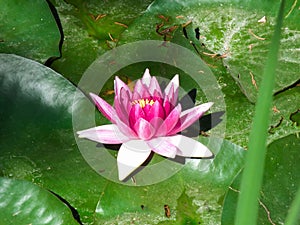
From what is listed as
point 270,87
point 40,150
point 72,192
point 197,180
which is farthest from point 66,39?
point 270,87

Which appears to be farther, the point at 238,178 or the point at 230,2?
the point at 230,2

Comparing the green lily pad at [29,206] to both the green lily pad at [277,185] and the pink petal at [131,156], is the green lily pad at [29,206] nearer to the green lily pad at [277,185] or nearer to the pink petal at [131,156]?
the pink petal at [131,156]

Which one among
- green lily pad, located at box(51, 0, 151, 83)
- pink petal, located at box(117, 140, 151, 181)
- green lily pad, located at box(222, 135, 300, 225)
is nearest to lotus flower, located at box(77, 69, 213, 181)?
pink petal, located at box(117, 140, 151, 181)

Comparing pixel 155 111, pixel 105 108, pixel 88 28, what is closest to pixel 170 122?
pixel 155 111

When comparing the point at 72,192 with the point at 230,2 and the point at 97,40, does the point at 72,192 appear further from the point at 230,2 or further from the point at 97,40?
the point at 230,2

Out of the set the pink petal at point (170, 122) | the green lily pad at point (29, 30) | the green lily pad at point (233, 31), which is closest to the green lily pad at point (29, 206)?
the pink petal at point (170, 122)

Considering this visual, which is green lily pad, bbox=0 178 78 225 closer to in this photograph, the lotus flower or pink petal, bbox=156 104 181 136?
the lotus flower

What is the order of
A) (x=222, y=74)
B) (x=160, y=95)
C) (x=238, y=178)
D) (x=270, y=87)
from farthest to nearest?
1. (x=222, y=74)
2. (x=160, y=95)
3. (x=238, y=178)
4. (x=270, y=87)
